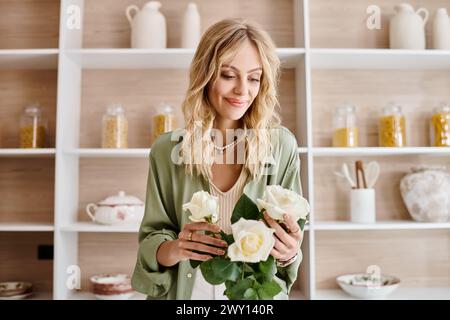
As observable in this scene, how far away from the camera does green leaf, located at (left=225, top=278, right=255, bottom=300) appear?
48 cm

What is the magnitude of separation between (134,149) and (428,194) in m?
1.17

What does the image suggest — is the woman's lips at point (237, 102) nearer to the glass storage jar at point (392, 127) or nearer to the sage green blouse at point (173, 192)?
the sage green blouse at point (173, 192)

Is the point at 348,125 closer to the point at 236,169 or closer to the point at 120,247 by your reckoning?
the point at 236,169

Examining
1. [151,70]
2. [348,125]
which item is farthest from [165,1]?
[348,125]

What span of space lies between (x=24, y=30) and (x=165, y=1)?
2.14 ft

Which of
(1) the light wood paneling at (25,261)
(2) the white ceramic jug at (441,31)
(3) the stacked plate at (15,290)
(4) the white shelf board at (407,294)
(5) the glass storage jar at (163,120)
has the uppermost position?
(2) the white ceramic jug at (441,31)

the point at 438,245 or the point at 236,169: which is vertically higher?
the point at 236,169

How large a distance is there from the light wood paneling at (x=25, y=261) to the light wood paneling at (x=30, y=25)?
85 centimetres

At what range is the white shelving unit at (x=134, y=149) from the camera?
1532 mm

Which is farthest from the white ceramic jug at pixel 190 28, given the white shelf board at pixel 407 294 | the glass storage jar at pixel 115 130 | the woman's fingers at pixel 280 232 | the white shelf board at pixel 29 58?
the woman's fingers at pixel 280 232

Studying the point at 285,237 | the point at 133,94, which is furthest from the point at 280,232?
the point at 133,94
